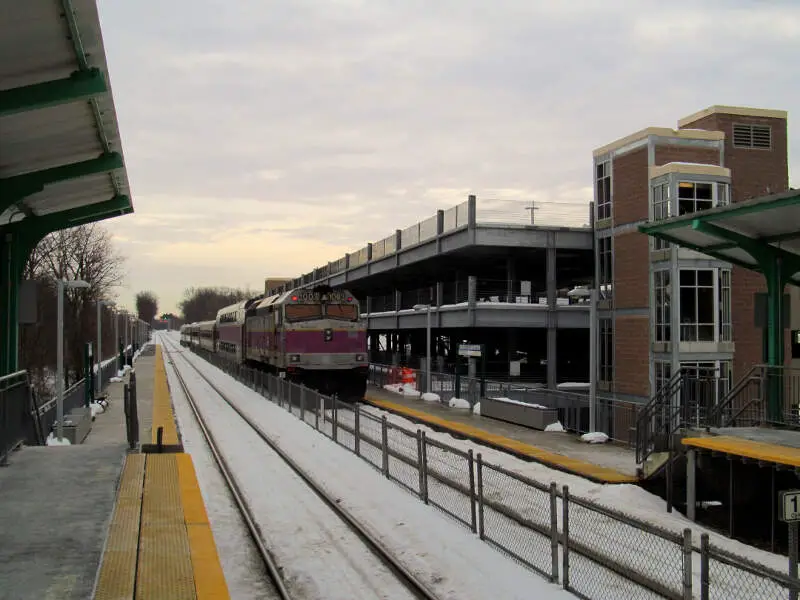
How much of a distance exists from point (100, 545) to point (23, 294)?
431 inches

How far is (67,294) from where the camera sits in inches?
2013

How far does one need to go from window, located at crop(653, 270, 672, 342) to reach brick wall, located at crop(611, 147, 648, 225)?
2.47 meters

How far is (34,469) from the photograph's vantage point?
10.9 m

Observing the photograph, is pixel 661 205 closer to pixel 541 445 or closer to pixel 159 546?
pixel 541 445

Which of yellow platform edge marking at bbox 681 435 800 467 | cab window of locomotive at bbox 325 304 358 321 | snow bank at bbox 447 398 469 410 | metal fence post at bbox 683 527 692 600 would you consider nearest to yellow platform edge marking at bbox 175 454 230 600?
metal fence post at bbox 683 527 692 600

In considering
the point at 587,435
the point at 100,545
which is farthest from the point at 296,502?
the point at 587,435

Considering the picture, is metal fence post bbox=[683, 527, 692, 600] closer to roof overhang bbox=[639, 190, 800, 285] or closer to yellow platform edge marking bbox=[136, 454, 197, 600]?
yellow platform edge marking bbox=[136, 454, 197, 600]

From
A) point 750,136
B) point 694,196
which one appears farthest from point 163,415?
point 750,136

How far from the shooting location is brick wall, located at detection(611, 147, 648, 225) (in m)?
29.0

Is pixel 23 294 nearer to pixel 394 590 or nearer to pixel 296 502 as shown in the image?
pixel 296 502

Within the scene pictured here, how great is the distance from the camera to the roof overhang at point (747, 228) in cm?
1153

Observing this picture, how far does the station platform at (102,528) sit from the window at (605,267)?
22.0 m

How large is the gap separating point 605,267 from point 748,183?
6.43 m

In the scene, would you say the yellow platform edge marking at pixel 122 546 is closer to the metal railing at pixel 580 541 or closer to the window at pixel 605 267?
the metal railing at pixel 580 541
